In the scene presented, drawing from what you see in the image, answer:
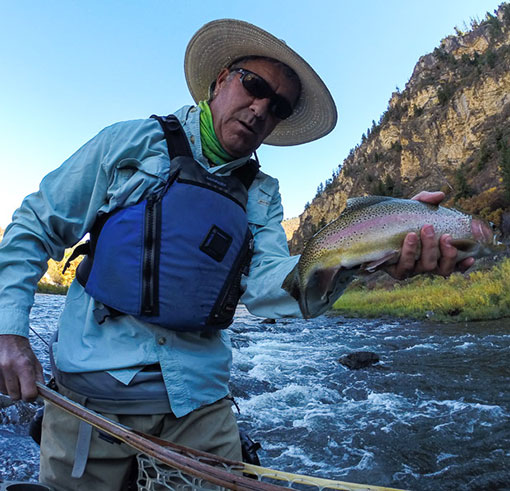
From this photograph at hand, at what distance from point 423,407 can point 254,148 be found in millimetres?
5323

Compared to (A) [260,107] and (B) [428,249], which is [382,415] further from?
(A) [260,107]

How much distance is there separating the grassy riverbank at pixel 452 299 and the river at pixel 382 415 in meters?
3.14

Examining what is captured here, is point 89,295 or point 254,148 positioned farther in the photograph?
point 254,148

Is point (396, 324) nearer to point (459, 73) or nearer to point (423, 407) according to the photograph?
point (423, 407)

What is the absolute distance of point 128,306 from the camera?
5.40 ft

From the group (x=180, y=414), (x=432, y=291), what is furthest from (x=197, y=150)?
(x=432, y=291)

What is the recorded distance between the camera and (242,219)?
6.35ft

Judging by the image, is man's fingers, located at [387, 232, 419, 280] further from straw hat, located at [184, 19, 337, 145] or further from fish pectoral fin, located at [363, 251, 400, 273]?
straw hat, located at [184, 19, 337, 145]

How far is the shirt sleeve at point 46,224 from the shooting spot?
1.57 m

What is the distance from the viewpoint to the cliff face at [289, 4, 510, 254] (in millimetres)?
34344

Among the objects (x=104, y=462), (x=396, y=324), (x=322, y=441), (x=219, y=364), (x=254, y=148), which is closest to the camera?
(x=104, y=462)

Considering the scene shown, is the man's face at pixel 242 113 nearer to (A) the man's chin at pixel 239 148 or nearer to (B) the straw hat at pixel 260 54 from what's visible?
(A) the man's chin at pixel 239 148

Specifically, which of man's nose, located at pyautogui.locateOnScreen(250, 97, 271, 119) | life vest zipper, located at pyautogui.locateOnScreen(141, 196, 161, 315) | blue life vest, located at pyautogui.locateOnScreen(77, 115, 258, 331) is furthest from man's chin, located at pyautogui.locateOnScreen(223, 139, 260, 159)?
life vest zipper, located at pyautogui.locateOnScreen(141, 196, 161, 315)

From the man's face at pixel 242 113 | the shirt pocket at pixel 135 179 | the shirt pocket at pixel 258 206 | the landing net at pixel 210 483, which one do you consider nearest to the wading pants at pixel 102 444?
the landing net at pixel 210 483
